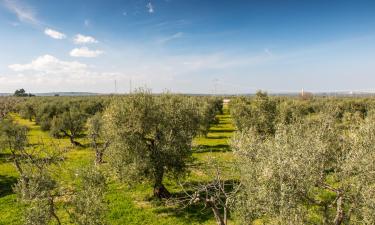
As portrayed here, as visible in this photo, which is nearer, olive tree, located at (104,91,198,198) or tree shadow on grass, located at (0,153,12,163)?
olive tree, located at (104,91,198,198)

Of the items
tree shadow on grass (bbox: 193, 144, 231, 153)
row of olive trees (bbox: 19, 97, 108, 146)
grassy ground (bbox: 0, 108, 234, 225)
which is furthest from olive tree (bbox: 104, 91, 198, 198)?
row of olive trees (bbox: 19, 97, 108, 146)

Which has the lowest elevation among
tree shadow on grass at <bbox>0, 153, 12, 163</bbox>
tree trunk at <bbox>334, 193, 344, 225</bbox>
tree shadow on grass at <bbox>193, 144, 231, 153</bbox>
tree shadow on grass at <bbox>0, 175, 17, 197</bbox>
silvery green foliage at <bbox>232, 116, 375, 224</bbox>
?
tree shadow on grass at <bbox>0, 175, 17, 197</bbox>

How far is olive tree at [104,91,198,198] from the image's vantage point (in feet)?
111

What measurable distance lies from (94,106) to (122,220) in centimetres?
9534

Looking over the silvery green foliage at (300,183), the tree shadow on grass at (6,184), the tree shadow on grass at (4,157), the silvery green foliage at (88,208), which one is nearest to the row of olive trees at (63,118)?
the tree shadow on grass at (4,157)

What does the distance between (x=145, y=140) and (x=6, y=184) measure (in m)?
24.9

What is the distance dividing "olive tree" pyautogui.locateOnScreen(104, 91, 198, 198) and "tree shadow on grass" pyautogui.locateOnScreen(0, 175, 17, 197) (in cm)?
1759

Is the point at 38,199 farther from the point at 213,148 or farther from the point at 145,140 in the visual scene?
the point at 213,148

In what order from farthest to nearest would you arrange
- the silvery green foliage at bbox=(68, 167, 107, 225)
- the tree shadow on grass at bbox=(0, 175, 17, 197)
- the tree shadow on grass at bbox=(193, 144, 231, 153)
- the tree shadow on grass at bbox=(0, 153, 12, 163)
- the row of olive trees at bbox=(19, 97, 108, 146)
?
1. the row of olive trees at bbox=(19, 97, 108, 146)
2. the tree shadow on grass at bbox=(193, 144, 231, 153)
3. the tree shadow on grass at bbox=(0, 153, 12, 163)
4. the tree shadow on grass at bbox=(0, 175, 17, 197)
5. the silvery green foliage at bbox=(68, 167, 107, 225)

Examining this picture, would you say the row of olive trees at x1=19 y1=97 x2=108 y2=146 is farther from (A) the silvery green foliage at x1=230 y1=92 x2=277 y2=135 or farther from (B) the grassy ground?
(A) the silvery green foliage at x1=230 y1=92 x2=277 y2=135

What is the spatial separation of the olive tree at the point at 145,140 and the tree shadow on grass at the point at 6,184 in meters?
17.6

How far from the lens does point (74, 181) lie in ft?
144

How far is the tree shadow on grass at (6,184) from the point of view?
4012 cm

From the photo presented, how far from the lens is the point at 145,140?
3556 cm
